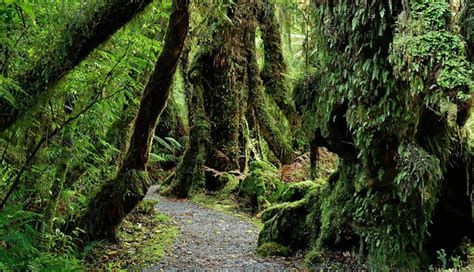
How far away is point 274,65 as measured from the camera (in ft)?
49.0

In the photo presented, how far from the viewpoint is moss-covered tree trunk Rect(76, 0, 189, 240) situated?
24.0 ft

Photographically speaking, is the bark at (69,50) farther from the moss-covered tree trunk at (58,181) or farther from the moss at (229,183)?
the moss at (229,183)

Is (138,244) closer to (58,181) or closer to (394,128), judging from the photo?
(58,181)

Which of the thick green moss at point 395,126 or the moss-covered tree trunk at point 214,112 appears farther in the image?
the moss-covered tree trunk at point 214,112

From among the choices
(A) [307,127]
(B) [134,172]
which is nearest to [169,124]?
(B) [134,172]

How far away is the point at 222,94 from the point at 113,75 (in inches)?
309

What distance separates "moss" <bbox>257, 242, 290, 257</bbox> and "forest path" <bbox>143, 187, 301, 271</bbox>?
0.15 m

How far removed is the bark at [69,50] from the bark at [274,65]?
10.4 m

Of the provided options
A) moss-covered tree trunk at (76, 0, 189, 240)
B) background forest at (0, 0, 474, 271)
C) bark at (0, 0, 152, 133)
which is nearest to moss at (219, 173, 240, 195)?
background forest at (0, 0, 474, 271)

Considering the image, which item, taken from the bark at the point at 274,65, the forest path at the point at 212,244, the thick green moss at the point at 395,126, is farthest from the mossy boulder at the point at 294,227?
the bark at the point at 274,65

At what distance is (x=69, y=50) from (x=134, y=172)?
3.42 m

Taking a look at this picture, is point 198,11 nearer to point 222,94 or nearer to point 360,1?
point 360,1

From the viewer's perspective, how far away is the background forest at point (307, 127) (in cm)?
467

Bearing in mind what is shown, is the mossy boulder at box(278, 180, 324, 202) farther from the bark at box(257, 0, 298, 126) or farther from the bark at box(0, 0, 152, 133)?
the bark at box(257, 0, 298, 126)
